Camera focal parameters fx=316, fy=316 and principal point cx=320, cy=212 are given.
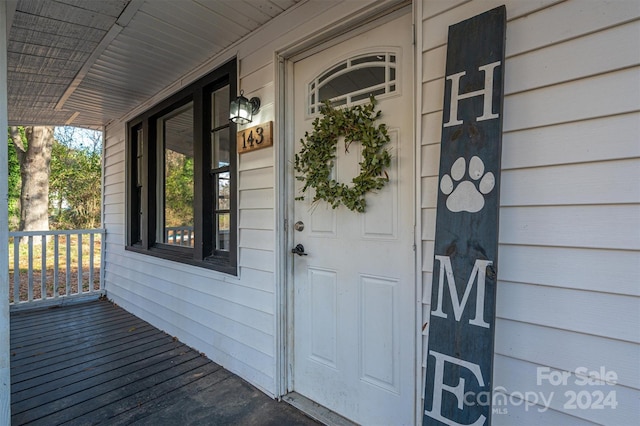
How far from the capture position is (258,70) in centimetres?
223

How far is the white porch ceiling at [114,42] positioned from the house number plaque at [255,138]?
71cm

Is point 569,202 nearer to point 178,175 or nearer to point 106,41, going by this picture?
point 106,41

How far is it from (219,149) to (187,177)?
0.77 metres

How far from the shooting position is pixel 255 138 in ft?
7.20

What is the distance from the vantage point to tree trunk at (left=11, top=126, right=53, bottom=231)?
814 cm

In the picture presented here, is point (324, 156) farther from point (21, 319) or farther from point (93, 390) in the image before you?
point (21, 319)

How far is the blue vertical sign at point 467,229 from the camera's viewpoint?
112 cm

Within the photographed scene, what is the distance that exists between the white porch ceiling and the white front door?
2.09 feet

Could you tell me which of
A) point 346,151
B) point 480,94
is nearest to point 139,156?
point 346,151

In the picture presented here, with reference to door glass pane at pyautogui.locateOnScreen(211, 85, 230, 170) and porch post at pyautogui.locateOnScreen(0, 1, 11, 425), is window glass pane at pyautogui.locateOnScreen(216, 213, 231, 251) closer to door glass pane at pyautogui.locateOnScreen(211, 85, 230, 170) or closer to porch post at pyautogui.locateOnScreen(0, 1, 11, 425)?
door glass pane at pyautogui.locateOnScreen(211, 85, 230, 170)

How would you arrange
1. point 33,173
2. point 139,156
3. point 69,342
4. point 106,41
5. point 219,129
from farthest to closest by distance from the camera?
point 33,173 < point 139,156 < point 69,342 < point 219,129 < point 106,41

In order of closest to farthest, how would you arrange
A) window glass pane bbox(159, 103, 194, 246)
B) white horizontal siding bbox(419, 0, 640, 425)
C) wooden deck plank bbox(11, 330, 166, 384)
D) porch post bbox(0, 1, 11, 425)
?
white horizontal siding bbox(419, 0, 640, 425), porch post bbox(0, 1, 11, 425), wooden deck plank bbox(11, 330, 166, 384), window glass pane bbox(159, 103, 194, 246)

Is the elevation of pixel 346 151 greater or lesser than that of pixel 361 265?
greater

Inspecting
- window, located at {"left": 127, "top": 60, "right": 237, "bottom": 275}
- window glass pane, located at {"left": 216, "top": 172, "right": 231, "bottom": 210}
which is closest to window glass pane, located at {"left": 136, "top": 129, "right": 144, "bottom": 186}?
window, located at {"left": 127, "top": 60, "right": 237, "bottom": 275}
